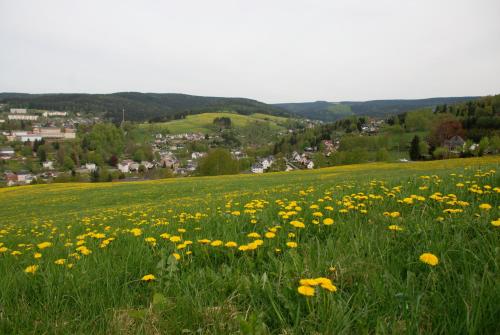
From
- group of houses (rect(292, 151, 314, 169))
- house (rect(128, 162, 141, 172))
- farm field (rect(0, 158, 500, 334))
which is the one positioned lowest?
house (rect(128, 162, 141, 172))

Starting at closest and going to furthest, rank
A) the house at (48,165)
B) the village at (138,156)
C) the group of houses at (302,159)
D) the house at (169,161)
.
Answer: the village at (138,156)
the group of houses at (302,159)
the house at (48,165)
the house at (169,161)

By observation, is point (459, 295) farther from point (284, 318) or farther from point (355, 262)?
point (284, 318)

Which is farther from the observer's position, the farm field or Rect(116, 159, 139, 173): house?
Rect(116, 159, 139, 173): house

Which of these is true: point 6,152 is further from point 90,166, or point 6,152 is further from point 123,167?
point 123,167

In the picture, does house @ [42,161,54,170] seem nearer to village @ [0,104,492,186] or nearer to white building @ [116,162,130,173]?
village @ [0,104,492,186]

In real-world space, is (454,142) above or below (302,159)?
above

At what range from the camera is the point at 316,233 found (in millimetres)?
3703

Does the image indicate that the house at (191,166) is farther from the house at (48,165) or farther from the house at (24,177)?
the house at (48,165)

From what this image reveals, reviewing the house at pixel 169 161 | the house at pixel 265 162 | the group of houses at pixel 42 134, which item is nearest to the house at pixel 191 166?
the house at pixel 169 161

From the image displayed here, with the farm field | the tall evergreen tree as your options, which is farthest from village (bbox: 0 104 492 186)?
the farm field

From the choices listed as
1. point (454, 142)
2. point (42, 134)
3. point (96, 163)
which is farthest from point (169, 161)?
point (454, 142)

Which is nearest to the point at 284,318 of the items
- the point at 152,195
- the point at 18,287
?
the point at 18,287

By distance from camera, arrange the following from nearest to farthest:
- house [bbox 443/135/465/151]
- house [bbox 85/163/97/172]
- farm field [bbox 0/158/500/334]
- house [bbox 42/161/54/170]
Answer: farm field [bbox 0/158/500/334] < house [bbox 443/135/465/151] < house [bbox 85/163/97/172] < house [bbox 42/161/54/170]

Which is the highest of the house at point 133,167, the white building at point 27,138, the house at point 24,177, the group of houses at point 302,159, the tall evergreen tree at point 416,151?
the tall evergreen tree at point 416,151
